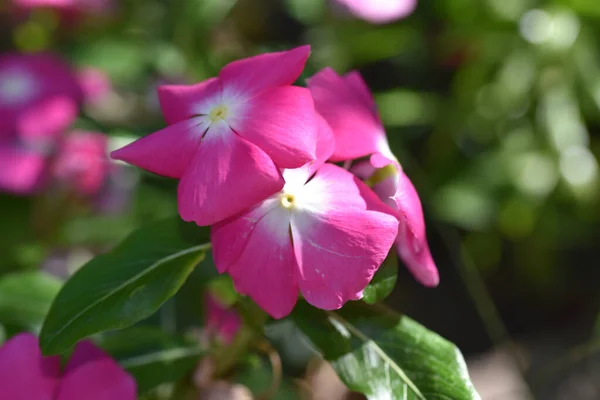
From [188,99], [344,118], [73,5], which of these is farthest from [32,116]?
[344,118]

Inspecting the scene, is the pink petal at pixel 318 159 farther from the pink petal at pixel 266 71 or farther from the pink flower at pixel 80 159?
the pink flower at pixel 80 159

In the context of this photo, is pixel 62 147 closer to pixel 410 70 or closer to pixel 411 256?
pixel 411 256

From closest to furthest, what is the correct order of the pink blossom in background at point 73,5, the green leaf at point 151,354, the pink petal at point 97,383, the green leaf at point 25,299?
the pink petal at point 97,383
the green leaf at point 151,354
the green leaf at point 25,299
the pink blossom in background at point 73,5

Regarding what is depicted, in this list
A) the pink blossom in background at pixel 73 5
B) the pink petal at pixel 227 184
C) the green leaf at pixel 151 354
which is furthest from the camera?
the pink blossom in background at pixel 73 5

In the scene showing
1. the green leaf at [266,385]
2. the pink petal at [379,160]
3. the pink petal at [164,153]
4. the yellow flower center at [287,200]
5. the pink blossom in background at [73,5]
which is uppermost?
the pink petal at [379,160]

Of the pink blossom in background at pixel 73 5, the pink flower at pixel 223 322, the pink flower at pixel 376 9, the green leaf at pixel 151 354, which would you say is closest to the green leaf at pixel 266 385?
the pink flower at pixel 223 322

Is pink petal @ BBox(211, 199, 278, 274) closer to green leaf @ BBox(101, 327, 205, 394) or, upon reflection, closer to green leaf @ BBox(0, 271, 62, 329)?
green leaf @ BBox(101, 327, 205, 394)

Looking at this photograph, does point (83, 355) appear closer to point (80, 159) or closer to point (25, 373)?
point (25, 373)
